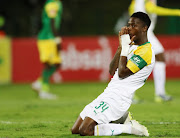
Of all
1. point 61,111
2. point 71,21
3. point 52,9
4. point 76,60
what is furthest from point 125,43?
point 71,21

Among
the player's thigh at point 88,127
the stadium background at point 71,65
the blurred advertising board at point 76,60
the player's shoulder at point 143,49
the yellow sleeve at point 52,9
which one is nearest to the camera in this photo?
the player's thigh at point 88,127

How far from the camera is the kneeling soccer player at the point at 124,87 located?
6.95 m

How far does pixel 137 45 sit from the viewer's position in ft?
23.7

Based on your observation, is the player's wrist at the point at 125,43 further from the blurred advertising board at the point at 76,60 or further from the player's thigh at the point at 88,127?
the blurred advertising board at the point at 76,60

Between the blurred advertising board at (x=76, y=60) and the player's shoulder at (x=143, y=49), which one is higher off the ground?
the player's shoulder at (x=143, y=49)

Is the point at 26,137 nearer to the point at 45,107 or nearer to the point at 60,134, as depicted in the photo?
the point at 60,134

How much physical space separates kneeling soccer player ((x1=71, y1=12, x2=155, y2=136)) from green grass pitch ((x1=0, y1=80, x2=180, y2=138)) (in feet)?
0.71

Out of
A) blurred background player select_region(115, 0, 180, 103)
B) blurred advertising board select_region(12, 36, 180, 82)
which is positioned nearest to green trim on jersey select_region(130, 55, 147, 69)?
blurred background player select_region(115, 0, 180, 103)

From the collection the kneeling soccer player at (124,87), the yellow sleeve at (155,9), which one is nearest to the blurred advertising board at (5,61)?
the yellow sleeve at (155,9)

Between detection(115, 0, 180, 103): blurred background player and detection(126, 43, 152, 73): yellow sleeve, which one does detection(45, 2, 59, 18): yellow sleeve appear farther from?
detection(126, 43, 152, 73): yellow sleeve

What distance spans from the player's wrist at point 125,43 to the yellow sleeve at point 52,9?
253 inches

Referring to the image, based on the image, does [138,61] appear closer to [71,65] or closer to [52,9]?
[52,9]

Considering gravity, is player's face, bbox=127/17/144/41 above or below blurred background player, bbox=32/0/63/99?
above

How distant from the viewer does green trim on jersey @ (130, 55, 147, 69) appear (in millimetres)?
7031
